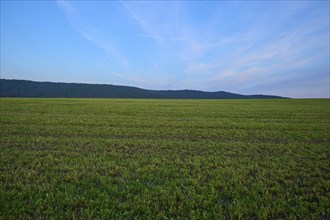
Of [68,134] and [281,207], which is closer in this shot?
[281,207]

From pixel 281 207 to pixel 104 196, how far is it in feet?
14.6

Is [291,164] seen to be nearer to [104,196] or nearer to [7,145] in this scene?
[104,196]

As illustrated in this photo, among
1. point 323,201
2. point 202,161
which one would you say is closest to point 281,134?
point 202,161

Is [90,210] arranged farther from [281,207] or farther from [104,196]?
[281,207]

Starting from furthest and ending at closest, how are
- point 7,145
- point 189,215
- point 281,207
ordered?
point 7,145 < point 281,207 < point 189,215

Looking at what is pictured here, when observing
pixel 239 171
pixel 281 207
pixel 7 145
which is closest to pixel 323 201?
pixel 281 207

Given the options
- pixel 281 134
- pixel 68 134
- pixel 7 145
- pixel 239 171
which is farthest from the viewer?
pixel 281 134

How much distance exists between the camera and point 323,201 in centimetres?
521

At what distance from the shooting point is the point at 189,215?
15.3 ft

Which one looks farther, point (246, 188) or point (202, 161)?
point (202, 161)

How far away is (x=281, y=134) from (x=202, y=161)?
8.87 meters

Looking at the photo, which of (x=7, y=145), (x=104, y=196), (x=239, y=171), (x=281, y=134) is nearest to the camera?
(x=104, y=196)

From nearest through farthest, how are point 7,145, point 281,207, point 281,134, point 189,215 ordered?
point 189,215
point 281,207
point 7,145
point 281,134

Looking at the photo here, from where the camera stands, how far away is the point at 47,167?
291 inches
